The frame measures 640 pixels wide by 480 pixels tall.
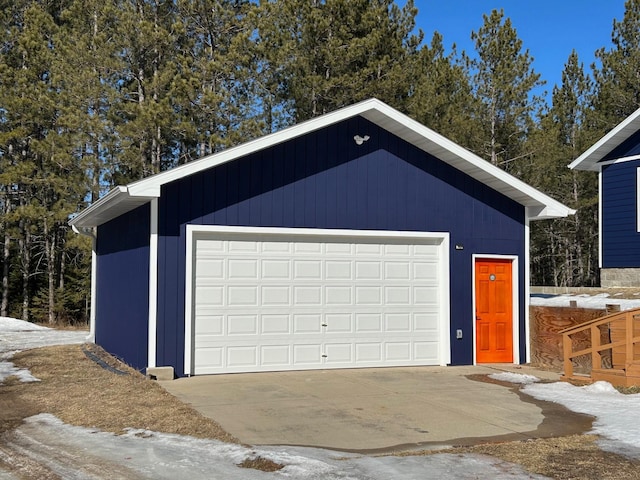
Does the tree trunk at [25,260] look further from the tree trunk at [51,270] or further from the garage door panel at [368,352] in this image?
the garage door panel at [368,352]

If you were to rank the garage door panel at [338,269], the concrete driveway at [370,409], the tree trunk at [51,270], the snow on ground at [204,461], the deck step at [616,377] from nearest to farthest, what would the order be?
the snow on ground at [204,461] < the concrete driveway at [370,409] < the deck step at [616,377] < the garage door panel at [338,269] < the tree trunk at [51,270]

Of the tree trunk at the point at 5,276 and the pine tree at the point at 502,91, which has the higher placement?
the pine tree at the point at 502,91

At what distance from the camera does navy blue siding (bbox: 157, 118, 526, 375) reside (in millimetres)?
10773

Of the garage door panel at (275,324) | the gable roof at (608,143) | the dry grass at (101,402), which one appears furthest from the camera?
the gable roof at (608,143)

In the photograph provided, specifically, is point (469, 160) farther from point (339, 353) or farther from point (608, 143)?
point (608, 143)

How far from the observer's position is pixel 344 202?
12.1 metres

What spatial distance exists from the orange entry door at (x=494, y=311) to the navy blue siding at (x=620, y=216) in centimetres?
594

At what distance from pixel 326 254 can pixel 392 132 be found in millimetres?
2538

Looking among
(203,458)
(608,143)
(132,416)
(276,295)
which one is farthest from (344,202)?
(608,143)

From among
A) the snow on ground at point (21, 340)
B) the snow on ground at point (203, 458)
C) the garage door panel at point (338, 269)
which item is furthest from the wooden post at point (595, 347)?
the snow on ground at point (21, 340)

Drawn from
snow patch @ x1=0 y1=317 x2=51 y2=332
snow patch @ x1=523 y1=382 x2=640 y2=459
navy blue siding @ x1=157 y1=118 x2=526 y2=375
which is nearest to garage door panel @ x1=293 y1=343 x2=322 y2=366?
navy blue siding @ x1=157 y1=118 x2=526 y2=375

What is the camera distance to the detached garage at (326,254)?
1085cm

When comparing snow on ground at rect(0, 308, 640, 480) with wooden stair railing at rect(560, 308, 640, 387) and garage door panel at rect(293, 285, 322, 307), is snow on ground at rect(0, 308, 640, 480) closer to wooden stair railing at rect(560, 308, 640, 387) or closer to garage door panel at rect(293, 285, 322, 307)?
wooden stair railing at rect(560, 308, 640, 387)

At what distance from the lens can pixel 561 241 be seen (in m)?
34.5
